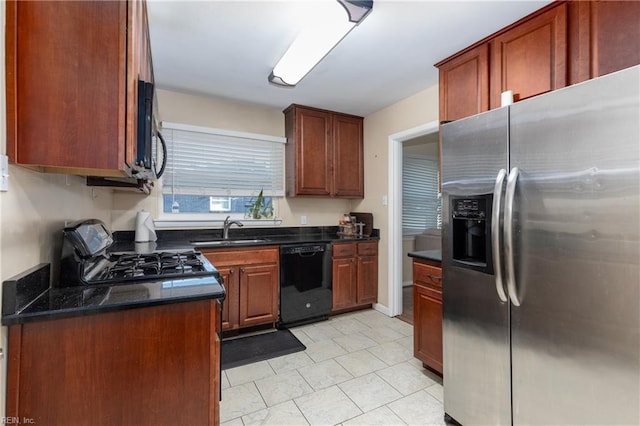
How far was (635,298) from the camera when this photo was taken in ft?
3.30

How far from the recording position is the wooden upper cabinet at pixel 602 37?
1.38 metres

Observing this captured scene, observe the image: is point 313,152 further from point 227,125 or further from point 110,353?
point 110,353

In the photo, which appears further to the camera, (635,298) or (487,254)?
(487,254)

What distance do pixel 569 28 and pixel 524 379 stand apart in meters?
1.86

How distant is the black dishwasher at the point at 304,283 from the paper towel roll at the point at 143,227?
1.27 meters

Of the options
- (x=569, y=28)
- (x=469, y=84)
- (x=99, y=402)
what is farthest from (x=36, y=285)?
(x=569, y=28)

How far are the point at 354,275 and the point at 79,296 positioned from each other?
269 cm

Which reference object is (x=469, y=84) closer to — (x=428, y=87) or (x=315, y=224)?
(x=428, y=87)

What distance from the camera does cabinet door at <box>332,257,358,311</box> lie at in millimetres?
3303

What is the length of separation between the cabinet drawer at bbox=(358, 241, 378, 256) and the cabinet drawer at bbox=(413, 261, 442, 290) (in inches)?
48.5

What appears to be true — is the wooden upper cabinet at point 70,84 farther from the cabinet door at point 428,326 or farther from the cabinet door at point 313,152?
the cabinet door at point 313,152

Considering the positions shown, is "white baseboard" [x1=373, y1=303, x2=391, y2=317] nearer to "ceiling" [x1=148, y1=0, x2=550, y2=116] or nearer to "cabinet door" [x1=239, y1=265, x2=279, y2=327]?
"cabinet door" [x1=239, y1=265, x2=279, y2=327]

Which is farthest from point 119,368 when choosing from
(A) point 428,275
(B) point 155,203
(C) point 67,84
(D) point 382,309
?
(D) point 382,309

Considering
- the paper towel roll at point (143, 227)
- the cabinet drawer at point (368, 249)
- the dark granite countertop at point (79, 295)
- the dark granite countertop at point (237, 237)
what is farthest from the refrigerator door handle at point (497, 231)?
the paper towel roll at point (143, 227)
